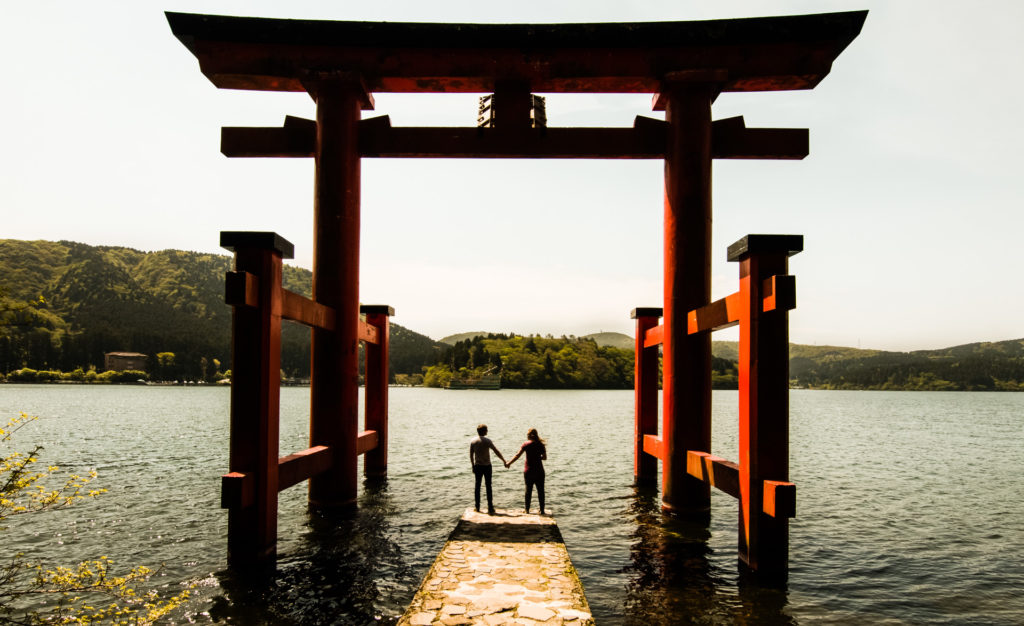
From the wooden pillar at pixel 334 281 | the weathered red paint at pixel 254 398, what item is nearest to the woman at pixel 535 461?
the wooden pillar at pixel 334 281

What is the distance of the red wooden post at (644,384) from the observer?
43.7ft

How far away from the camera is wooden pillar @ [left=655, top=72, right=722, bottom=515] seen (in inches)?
397

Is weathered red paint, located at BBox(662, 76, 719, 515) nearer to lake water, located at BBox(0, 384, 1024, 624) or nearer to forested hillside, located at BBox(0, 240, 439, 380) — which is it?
lake water, located at BBox(0, 384, 1024, 624)

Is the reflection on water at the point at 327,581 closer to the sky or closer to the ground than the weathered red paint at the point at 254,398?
closer to the ground

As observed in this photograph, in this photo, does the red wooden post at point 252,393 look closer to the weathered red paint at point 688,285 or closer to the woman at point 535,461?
the woman at point 535,461

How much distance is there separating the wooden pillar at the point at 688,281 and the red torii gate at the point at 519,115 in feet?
0.07

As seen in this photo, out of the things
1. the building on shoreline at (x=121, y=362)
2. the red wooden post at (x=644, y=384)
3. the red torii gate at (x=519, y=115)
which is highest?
the red torii gate at (x=519, y=115)

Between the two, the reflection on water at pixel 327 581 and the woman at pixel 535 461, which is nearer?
the reflection on water at pixel 327 581

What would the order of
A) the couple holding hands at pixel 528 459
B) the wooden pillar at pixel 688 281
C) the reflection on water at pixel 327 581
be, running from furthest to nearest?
1. the couple holding hands at pixel 528 459
2. the wooden pillar at pixel 688 281
3. the reflection on water at pixel 327 581

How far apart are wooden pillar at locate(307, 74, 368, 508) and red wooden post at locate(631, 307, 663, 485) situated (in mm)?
6141

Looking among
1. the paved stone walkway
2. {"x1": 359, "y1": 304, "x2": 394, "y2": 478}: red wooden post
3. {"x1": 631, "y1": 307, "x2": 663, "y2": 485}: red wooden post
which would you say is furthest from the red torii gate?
{"x1": 359, "y1": 304, "x2": 394, "y2": 478}: red wooden post

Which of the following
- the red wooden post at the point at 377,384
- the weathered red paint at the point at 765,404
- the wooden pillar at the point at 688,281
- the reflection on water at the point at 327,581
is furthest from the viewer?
the red wooden post at the point at 377,384

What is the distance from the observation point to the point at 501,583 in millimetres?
6621

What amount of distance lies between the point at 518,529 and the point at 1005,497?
1739 centimetres
